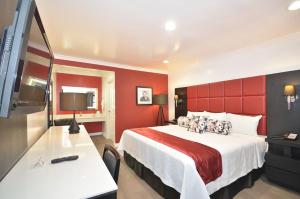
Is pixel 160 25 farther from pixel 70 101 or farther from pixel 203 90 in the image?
pixel 203 90

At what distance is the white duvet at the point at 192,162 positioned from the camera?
1.56 metres

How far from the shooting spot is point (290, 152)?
2.17 metres

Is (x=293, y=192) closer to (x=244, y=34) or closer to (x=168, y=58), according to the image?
(x=244, y=34)

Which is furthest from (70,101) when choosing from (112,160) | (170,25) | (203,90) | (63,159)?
(203,90)

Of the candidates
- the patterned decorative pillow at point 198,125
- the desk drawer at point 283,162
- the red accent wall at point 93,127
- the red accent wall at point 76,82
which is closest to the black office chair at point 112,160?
the patterned decorative pillow at point 198,125

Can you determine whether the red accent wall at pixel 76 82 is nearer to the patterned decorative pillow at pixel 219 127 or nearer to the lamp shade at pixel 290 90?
the patterned decorative pillow at pixel 219 127

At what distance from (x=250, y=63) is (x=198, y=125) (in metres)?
1.68

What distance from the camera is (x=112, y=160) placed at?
4.09 ft

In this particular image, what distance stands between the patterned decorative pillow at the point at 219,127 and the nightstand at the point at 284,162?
23.8 inches

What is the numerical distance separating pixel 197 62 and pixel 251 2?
243 centimetres

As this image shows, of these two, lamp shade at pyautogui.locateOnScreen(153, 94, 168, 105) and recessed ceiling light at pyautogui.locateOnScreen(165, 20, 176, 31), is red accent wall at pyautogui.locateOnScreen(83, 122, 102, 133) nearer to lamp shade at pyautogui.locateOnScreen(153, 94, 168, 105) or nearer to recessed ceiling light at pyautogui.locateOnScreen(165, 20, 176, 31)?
lamp shade at pyautogui.locateOnScreen(153, 94, 168, 105)

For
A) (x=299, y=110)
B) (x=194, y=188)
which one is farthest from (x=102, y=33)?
(x=299, y=110)

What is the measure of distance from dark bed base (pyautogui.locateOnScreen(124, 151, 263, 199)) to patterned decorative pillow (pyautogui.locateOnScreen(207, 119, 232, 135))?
2.41 ft

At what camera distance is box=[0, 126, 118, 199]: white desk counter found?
79cm
